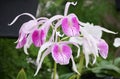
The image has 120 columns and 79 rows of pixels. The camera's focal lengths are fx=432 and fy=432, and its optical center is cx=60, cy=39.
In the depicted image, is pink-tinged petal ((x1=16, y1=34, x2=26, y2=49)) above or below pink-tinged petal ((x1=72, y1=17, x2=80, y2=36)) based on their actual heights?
below

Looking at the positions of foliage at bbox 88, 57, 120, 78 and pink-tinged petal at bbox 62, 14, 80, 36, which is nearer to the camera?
pink-tinged petal at bbox 62, 14, 80, 36

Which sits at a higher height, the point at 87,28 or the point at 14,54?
the point at 87,28

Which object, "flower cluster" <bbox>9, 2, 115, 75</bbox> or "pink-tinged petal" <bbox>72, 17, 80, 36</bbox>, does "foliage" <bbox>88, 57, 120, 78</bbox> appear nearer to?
"flower cluster" <bbox>9, 2, 115, 75</bbox>

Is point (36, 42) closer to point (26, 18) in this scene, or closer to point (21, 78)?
point (21, 78)

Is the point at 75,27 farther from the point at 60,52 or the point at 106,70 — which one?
the point at 106,70

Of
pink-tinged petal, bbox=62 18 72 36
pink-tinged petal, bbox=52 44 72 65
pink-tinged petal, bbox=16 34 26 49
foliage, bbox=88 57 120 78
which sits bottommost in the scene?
foliage, bbox=88 57 120 78

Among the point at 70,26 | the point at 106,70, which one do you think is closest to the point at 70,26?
the point at 70,26

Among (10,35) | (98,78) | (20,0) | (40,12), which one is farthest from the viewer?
(40,12)

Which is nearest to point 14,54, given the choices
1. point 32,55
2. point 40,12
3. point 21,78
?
point 32,55

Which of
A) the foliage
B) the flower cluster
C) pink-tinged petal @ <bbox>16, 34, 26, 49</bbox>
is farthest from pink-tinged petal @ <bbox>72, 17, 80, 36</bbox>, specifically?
the foliage
